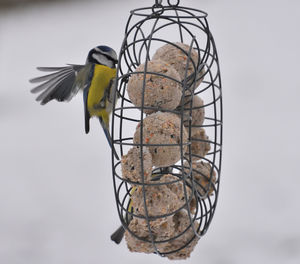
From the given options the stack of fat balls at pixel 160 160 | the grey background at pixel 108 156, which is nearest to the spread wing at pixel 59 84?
the stack of fat balls at pixel 160 160

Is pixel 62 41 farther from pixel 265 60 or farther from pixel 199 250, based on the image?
pixel 199 250

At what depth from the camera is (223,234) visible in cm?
254

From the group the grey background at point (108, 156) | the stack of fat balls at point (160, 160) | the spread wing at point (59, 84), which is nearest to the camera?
the stack of fat balls at point (160, 160)

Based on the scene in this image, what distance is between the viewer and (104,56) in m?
1.60

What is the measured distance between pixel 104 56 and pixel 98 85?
4.5 inches

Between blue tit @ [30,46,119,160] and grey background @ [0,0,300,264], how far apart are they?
1.10 metres

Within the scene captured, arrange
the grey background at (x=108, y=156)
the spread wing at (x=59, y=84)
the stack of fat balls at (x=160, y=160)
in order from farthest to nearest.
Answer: the grey background at (x=108, y=156)
the spread wing at (x=59, y=84)
the stack of fat balls at (x=160, y=160)

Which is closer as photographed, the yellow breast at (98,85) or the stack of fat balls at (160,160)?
the stack of fat balls at (160,160)

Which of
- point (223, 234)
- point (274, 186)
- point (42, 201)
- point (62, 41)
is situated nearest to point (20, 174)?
point (42, 201)

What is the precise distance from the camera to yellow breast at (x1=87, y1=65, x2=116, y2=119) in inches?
64.2

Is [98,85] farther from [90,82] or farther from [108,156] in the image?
[108,156]

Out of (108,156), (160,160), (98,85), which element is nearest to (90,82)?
(98,85)

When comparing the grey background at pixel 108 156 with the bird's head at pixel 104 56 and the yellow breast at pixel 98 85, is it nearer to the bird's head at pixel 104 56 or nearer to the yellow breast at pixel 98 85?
the yellow breast at pixel 98 85

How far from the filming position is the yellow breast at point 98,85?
1632 millimetres
